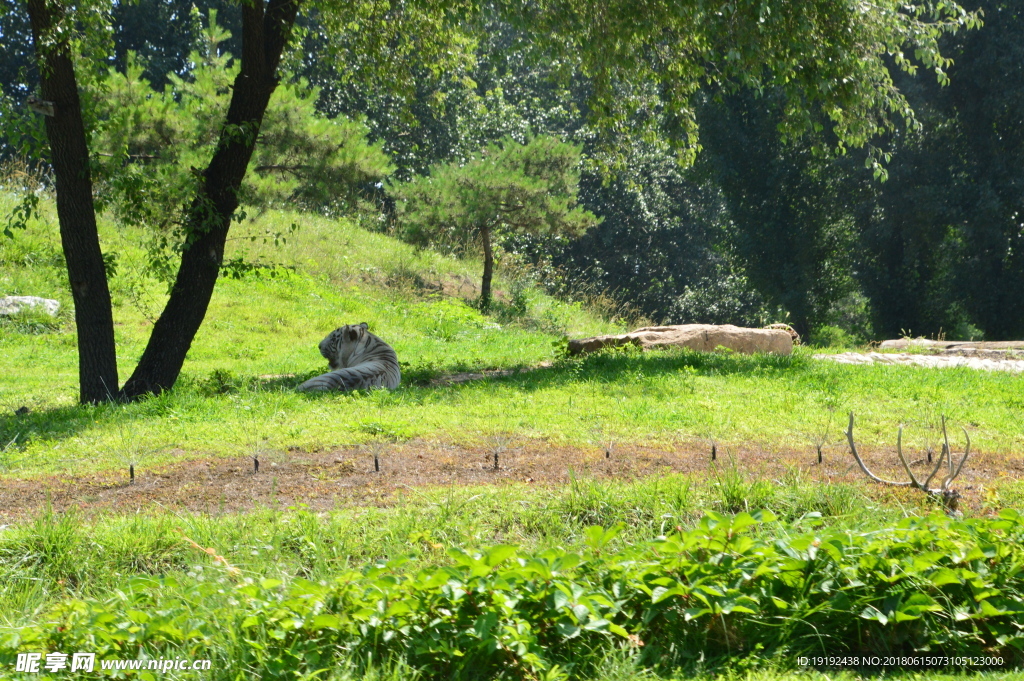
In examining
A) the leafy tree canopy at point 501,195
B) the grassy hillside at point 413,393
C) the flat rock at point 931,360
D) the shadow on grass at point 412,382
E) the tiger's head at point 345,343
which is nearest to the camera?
the grassy hillside at point 413,393

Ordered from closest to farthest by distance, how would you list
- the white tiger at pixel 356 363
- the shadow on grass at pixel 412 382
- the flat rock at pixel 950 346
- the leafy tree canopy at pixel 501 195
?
the shadow on grass at pixel 412 382 < the white tiger at pixel 356 363 < the flat rock at pixel 950 346 < the leafy tree canopy at pixel 501 195

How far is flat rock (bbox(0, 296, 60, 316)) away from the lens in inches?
541

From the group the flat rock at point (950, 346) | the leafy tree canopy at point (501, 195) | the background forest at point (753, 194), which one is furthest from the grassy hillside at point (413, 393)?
the flat rock at point (950, 346)

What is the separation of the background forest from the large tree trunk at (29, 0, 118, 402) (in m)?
4.37

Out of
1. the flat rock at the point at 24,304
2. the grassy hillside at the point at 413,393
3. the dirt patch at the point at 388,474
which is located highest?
the flat rock at the point at 24,304

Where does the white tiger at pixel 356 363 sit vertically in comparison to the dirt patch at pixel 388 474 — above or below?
above

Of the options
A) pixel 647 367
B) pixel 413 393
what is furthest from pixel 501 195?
pixel 413 393

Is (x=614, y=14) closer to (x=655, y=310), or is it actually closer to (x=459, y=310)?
(x=459, y=310)

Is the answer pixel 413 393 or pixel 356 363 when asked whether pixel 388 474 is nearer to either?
pixel 413 393

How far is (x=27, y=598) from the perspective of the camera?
3.62m

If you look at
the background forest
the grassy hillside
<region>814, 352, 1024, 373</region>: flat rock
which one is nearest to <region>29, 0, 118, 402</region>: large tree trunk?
the grassy hillside

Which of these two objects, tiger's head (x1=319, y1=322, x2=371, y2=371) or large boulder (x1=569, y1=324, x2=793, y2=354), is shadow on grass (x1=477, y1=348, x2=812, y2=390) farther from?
tiger's head (x1=319, y1=322, x2=371, y2=371)

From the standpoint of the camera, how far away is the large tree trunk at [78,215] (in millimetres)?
8484

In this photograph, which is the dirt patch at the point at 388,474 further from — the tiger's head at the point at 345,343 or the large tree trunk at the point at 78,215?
the tiger's head at the point at 345,343
